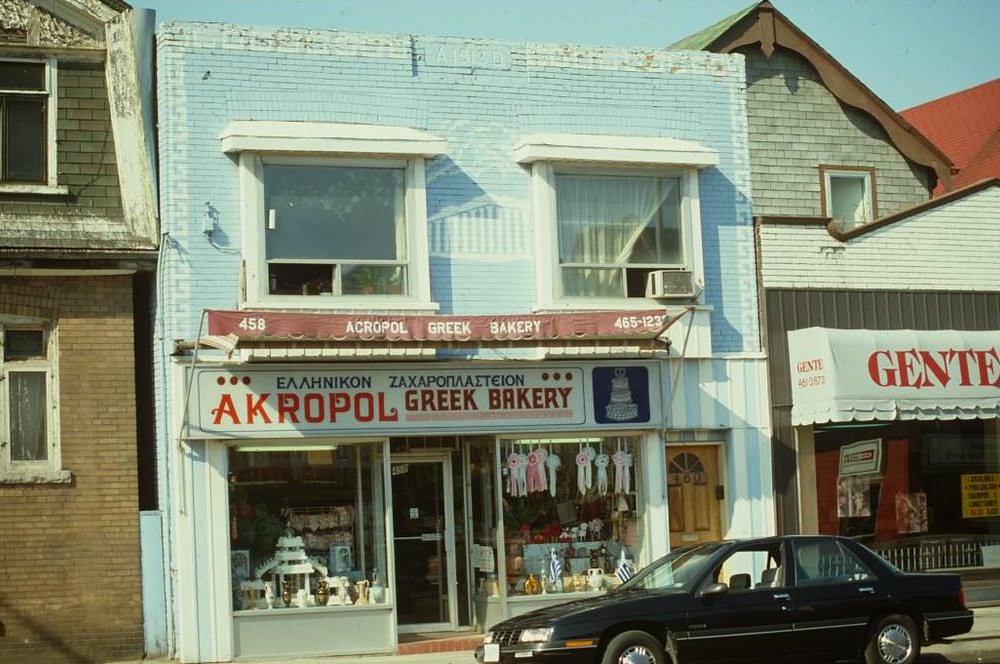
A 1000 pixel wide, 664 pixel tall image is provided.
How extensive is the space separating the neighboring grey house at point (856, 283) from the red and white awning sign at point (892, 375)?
0.10 feet

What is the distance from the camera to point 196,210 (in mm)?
17203

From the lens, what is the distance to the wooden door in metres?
19.1

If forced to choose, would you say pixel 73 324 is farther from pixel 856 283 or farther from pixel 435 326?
pixel 856 283

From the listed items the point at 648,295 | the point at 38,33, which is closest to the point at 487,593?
the point at 648,295

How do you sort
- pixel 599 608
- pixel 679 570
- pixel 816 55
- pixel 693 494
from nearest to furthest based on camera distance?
pixel 599 608, pixel 679 570, pixel 693 494, pixel 816 55

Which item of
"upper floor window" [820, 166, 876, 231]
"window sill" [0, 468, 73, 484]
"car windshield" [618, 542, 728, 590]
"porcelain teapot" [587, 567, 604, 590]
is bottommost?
"porcelain teapot" [587, 567, 604, 590]

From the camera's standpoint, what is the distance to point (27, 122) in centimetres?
1738

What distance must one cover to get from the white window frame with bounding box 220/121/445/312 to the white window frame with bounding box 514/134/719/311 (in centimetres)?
133

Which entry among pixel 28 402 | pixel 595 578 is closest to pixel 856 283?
pixel 595 578

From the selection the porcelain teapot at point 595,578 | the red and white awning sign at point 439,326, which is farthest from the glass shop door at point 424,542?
the red and white awning sign at point 439,326

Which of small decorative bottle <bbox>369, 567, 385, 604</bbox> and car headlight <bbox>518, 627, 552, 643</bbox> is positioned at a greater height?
small decorative bottle <bbox>369, 567, 385, 604</bbox>

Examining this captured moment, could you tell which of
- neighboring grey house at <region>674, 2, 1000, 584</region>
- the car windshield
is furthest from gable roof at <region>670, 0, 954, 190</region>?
the car windshield

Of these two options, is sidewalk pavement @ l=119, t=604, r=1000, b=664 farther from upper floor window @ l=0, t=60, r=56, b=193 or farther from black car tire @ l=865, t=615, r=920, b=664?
upper floor window @ l=0, t=60, r=56, b=193

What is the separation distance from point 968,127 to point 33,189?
19951mm
